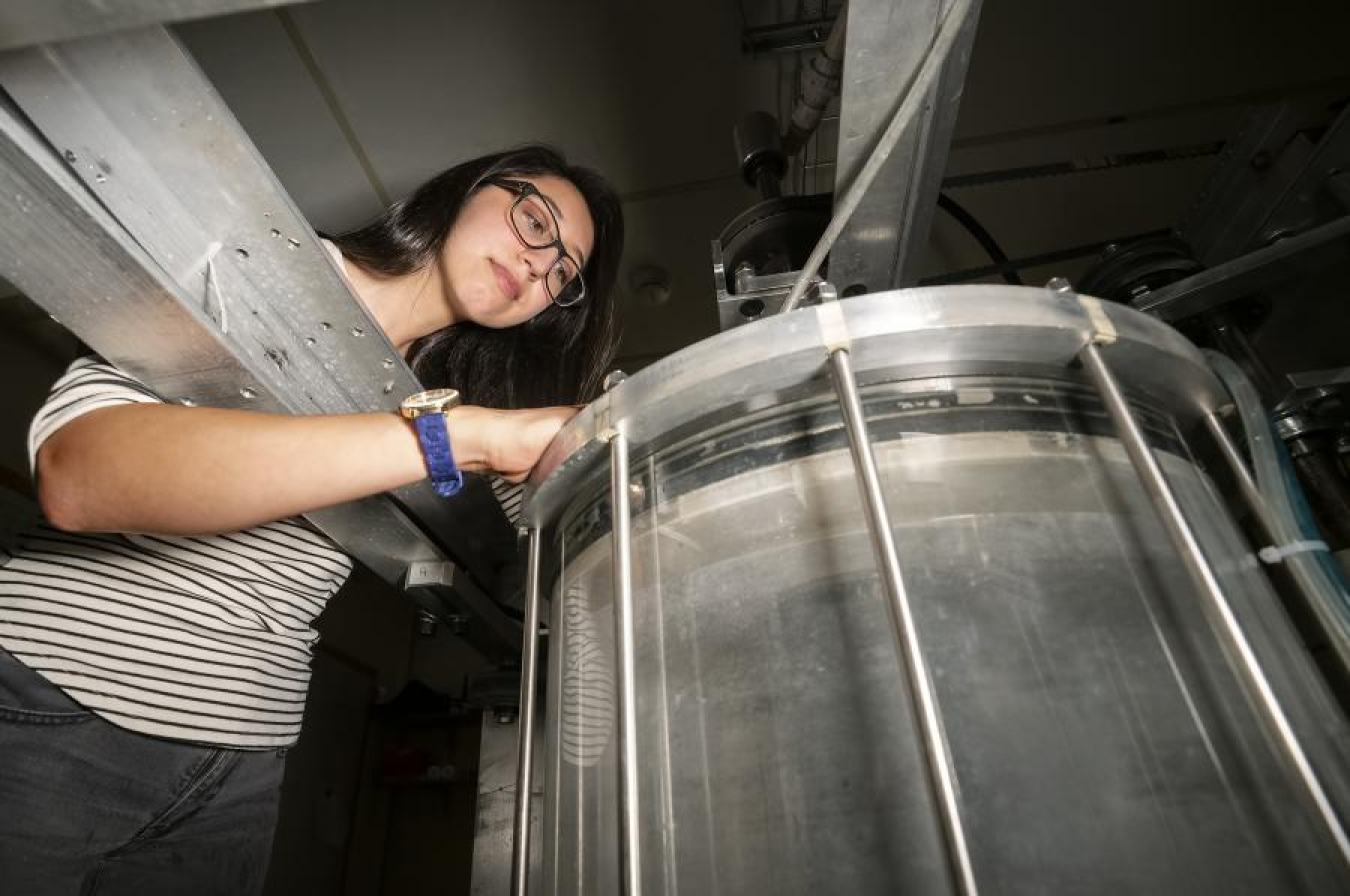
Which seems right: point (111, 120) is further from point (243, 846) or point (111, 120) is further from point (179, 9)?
point (243, 846)

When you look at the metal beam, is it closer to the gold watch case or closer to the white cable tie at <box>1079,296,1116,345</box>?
the white cable tie at <box>1079,296,1116,345</box>

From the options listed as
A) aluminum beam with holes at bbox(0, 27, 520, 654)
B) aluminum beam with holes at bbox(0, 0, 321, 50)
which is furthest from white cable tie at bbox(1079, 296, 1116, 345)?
aluminum beam with holes at bbox(0, 27, 520, 654)

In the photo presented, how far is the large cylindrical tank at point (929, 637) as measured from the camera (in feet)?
1.29

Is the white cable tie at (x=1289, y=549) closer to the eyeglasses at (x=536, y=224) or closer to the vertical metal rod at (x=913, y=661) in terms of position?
the vertical metal rod at (x=913, y=661)

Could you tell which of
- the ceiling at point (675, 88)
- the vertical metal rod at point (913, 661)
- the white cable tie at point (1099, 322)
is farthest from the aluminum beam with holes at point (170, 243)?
the ceiling at point (675, 88)

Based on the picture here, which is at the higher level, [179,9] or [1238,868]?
[179,9]

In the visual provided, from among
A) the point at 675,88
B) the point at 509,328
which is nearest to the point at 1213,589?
the point at 509,328

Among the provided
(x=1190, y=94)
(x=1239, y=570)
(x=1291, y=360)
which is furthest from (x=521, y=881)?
(x=1190, y=94)

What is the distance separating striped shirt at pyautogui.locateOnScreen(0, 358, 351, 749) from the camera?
0.74 metres

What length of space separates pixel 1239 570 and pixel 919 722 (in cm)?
35

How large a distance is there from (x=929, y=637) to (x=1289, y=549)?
0.28 metres

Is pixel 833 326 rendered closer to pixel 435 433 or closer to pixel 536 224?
pixel 435 433

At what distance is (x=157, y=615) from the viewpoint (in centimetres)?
80

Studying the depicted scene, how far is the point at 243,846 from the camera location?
36.2 inches
